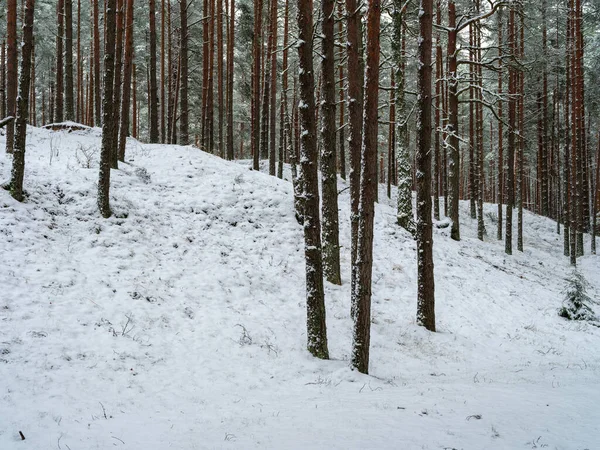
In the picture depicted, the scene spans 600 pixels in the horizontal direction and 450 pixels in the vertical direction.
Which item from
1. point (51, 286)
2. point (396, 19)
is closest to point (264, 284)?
point (51, 286)

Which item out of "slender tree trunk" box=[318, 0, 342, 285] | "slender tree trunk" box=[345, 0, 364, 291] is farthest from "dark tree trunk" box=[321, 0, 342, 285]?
"slender tree trunk" box=[345, 0, 364, 291]

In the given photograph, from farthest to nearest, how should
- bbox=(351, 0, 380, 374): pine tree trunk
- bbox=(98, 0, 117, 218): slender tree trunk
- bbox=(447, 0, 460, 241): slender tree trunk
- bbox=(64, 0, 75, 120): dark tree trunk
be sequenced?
bbox=(64, 0, 75, 120): dark tree trunk
bbox=(447, 0, 460, 241): slender tree trunk
bbox=(98, 0, 117, 218): slender tree trunk
bbox=(351, 0, 380, 374): pine tree trunk

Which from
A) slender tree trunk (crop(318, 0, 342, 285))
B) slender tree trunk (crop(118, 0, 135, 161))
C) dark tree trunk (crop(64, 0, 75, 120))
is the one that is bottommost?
slender tree trunk (crop(318, 0, 342, 285))

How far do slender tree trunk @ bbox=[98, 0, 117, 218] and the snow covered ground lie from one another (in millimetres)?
435

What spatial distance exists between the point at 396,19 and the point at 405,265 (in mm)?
9782

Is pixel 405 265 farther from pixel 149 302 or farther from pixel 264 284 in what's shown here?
pixel 149 302

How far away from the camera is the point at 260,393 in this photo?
6.08 meters

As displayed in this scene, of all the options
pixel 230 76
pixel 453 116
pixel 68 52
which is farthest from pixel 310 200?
pixel 68 52

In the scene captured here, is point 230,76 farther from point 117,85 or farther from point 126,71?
point 117,85

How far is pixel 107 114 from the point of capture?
1020 cm

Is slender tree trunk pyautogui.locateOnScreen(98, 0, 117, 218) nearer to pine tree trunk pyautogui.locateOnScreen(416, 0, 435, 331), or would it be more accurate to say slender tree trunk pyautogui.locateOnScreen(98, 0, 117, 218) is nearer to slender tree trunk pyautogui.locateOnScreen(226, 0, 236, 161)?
pine tree trunk pyautogui.locateOnScreen(416, 0, 435, 331)

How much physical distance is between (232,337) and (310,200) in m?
3.25

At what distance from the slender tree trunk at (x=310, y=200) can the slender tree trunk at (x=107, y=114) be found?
587cm

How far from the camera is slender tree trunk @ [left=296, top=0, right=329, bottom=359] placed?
7227 mm
